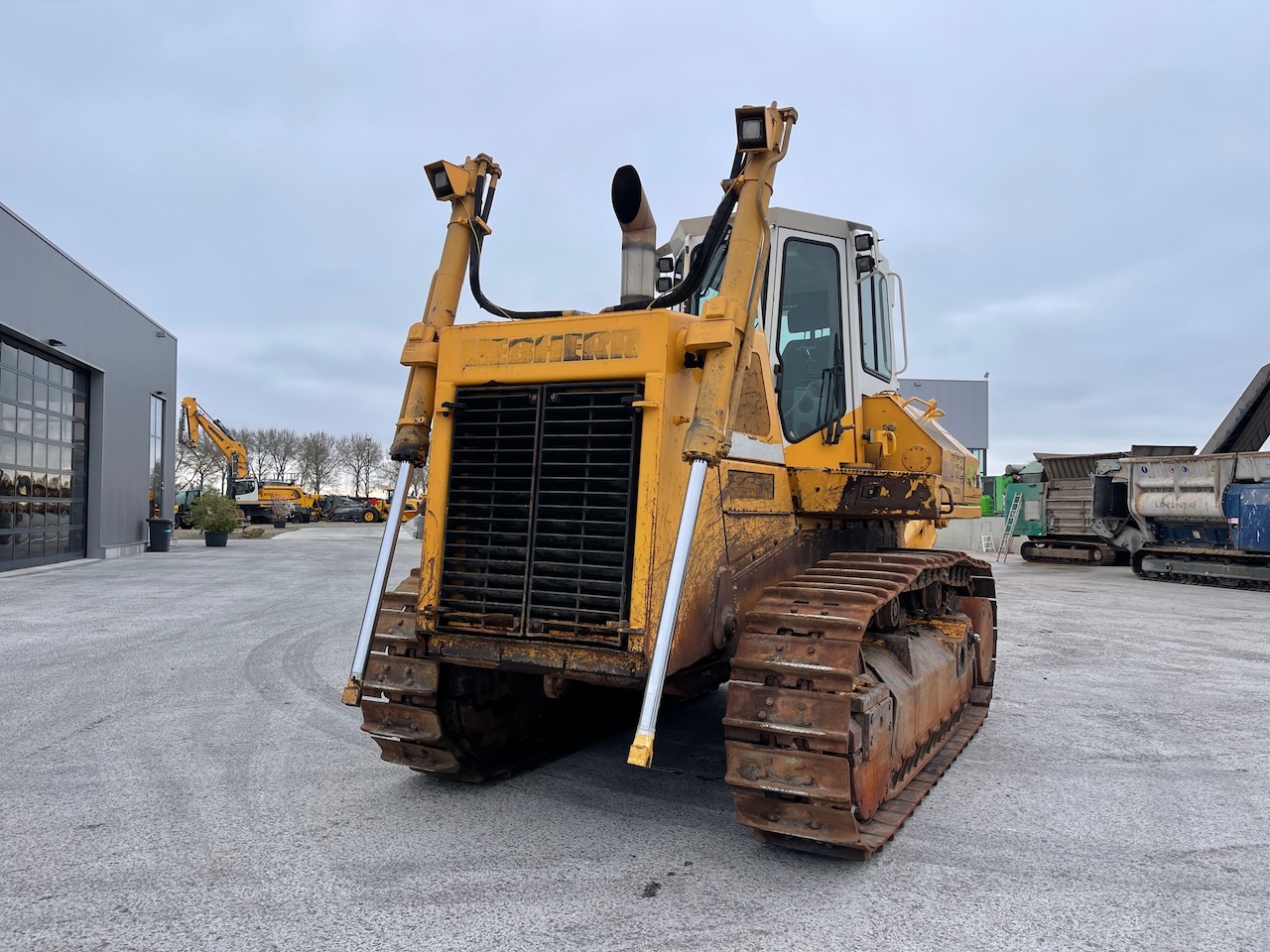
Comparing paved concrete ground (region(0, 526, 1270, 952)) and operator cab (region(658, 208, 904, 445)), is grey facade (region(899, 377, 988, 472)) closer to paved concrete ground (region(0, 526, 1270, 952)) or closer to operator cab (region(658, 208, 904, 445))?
paved concrete ground (region(0, 526, 1270, 952))

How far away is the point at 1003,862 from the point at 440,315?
145 inches

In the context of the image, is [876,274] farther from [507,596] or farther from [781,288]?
[507,596]

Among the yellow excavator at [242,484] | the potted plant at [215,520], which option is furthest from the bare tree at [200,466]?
the potted plant at [215,520]

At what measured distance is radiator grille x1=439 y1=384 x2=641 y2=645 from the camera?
377 cm

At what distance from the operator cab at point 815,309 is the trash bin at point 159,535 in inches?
855

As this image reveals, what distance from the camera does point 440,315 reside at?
15.5ft

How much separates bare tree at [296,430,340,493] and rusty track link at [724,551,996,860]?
222 ft

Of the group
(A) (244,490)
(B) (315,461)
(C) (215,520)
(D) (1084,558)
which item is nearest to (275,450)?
(B) (315,461)

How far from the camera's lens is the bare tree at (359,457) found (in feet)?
237

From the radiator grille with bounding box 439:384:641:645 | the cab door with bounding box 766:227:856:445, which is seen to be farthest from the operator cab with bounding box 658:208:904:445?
the radiator grille with bounding box 439:384:641:645

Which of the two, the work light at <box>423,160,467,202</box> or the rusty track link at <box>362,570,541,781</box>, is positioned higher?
the work light at <box>423,160,467,202</box>

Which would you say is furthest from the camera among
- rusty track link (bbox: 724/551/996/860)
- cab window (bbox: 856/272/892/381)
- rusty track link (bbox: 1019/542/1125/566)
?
rusty track link (bbox: 1019/542/1125/566)

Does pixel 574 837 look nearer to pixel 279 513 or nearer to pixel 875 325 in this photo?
pixel 875 325

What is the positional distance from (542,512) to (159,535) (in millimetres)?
22881
